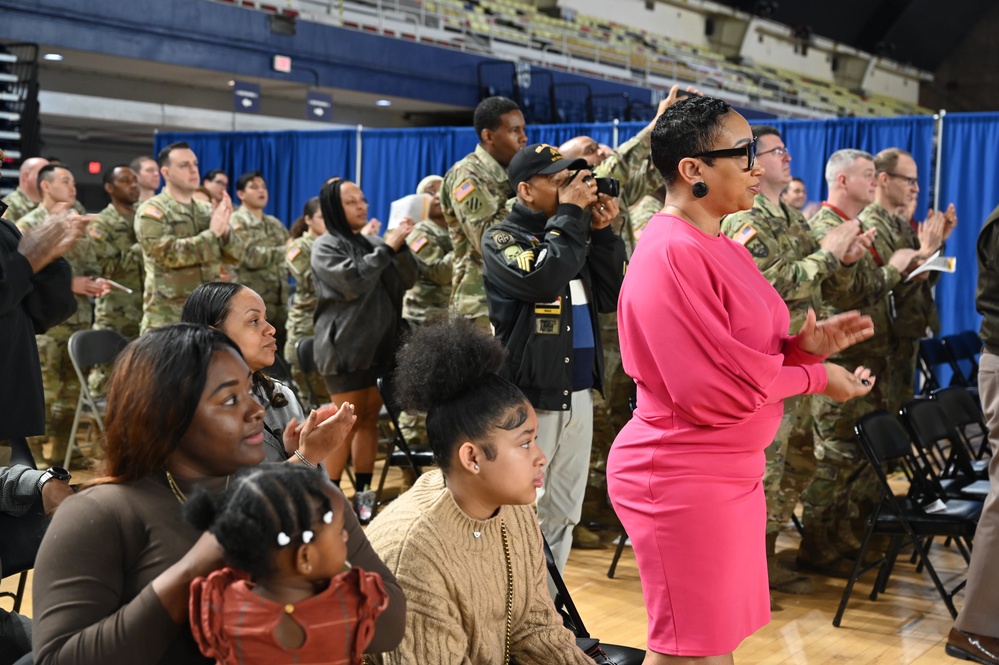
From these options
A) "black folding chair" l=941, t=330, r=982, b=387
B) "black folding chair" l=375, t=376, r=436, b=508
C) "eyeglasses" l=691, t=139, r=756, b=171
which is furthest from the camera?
"black folding chair" l=941, t=330, r=982, b=387

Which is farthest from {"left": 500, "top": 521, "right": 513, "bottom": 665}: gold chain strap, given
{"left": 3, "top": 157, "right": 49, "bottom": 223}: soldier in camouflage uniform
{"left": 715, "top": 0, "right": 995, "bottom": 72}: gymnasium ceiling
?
{"left": 715, "top": 0, "right": 995, "bottom": 72}: gymnasium ceiling

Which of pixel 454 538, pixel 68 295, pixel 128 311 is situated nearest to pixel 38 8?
pixel 128 311

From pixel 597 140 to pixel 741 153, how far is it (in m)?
7.43

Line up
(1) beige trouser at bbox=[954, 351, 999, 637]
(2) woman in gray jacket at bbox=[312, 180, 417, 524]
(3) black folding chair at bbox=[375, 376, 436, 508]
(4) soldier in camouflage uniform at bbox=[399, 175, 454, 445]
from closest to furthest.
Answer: (1) beige trouser at bbox=[954, 351, 999, 637], (3) black folding chair at bbox=[375, 376, 436, 508], (2) woman in gray jacket at bbox=[312, 180, 417, 524], (4) soldier in camouflage uniform at bbox=[399, 175, 454, 445]

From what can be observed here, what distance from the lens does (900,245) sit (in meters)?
4.97

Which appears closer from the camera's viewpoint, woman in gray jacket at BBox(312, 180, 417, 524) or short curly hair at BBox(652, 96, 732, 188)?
short curly hair at BBox(652, 96, 732, 188)

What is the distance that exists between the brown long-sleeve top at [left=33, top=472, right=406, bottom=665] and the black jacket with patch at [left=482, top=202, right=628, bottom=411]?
190cm

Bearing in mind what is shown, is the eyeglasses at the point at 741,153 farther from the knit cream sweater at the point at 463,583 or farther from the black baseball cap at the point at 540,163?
the black baseball cap at the point at 540,163

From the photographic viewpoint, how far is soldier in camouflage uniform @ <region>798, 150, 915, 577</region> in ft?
15.0

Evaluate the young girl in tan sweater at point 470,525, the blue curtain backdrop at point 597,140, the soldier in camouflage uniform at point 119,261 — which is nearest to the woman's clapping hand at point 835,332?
the young girl in tan sweater at point 470,525

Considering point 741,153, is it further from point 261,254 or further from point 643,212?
point 261,254

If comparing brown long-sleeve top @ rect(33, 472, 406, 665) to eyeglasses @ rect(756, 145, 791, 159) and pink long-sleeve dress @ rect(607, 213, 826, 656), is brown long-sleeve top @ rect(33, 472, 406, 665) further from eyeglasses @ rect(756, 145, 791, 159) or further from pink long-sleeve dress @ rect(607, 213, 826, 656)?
eyeglasses @ rect(756, 145, 791, 159)

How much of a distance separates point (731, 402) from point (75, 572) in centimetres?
127

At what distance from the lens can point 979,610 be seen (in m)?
3.36
